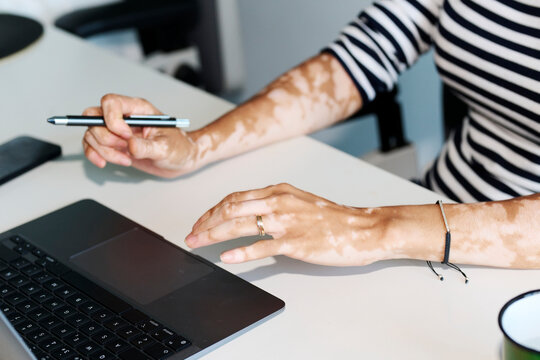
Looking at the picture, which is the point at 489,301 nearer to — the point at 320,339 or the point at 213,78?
the point at 320,339

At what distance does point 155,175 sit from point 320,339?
0.37 metres

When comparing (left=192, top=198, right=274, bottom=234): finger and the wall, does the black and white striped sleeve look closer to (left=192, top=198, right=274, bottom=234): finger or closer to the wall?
(left=192, top=198, right=274, bottom=234): finger

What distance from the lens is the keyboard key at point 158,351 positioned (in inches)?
24.1

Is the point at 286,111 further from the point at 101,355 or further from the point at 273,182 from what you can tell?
the point at 101,355

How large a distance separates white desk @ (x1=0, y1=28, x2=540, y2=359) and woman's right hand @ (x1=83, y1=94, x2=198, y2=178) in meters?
0.03

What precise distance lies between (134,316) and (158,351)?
0.19 feet

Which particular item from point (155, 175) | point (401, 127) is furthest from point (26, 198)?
point (401, 127)

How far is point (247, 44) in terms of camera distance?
2307 millimetres

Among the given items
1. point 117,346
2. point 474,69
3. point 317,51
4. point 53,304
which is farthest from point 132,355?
point 317,51

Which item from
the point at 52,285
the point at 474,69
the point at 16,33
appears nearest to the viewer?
the point at 52,285

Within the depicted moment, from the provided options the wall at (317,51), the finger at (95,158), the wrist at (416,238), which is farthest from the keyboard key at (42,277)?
the wall at (317,51)

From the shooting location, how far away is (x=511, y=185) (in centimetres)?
98

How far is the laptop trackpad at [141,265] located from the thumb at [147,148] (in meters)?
0.11

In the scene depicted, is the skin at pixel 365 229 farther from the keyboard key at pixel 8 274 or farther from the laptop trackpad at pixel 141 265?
the keyboard key at pixel 8 274
